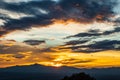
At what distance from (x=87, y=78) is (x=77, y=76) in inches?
99.0

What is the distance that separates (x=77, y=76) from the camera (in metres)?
77.6

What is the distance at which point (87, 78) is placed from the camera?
255 feet

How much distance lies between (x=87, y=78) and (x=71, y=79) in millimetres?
4012

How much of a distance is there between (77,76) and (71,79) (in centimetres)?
173

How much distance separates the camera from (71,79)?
7700 cm
